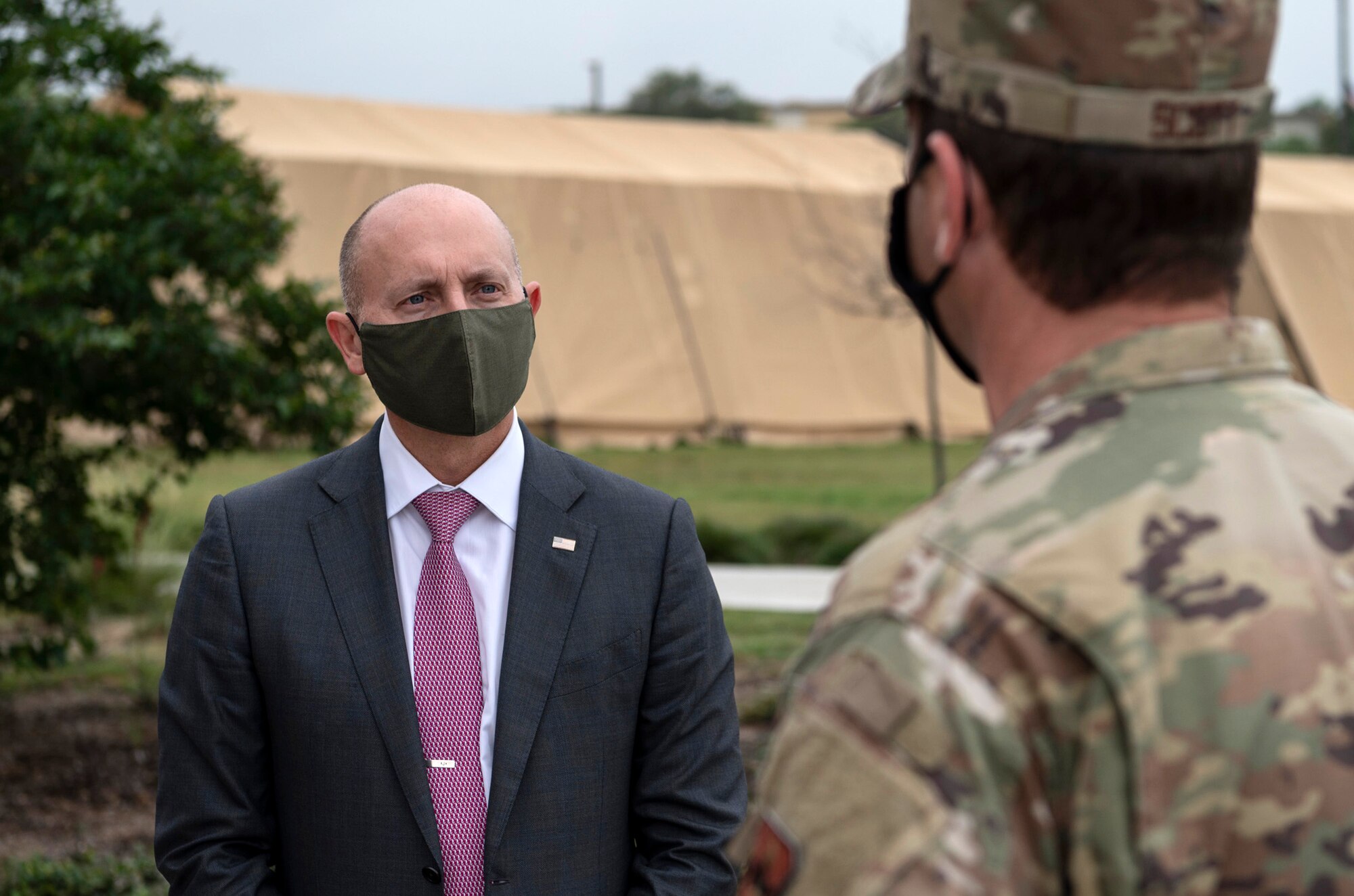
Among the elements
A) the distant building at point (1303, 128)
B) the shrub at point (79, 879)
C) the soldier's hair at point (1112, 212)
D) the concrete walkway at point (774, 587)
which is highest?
the soldier's hair at point (1112, 212)

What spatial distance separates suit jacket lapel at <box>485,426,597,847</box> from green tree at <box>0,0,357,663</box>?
342 centimetres

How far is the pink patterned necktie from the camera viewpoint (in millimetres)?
2381

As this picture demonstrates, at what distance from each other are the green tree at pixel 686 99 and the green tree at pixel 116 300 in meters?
45.7

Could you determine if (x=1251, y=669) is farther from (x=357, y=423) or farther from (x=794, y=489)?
(x=794, y=489)

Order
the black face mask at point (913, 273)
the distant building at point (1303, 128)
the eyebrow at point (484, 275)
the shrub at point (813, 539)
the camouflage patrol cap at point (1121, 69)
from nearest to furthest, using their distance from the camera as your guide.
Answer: the camouflage patrol cap at point (1121, 69) < the black face mask at point (913, 273) < the eyebrow at point (484, 275) < the shrub at point (813, 539) < the distant building at point (1303, 128)

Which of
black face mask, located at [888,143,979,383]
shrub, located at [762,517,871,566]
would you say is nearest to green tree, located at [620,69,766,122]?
shrub, located at [762,517,871,566]

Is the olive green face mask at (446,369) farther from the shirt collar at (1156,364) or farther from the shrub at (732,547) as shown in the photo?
the shrub at (732,547)

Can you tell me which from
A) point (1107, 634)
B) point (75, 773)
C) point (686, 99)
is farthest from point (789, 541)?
point (686, 99)

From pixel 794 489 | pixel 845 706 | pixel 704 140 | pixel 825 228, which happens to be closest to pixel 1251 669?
pixel 845 706

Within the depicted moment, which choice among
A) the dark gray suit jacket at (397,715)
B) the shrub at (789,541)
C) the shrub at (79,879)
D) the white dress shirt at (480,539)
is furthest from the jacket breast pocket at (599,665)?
the shrub at (789,541)

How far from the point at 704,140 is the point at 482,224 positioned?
68.2 ft

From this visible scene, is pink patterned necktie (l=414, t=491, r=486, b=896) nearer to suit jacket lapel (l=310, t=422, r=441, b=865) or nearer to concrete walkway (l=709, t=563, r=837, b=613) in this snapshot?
suit jacket lapel (l=310, t=422, r=441, b=865)

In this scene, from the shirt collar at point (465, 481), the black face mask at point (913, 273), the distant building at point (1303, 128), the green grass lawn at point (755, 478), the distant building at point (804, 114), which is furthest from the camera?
the distant building at point (804, 114)

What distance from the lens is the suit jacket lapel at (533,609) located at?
2.38 m
